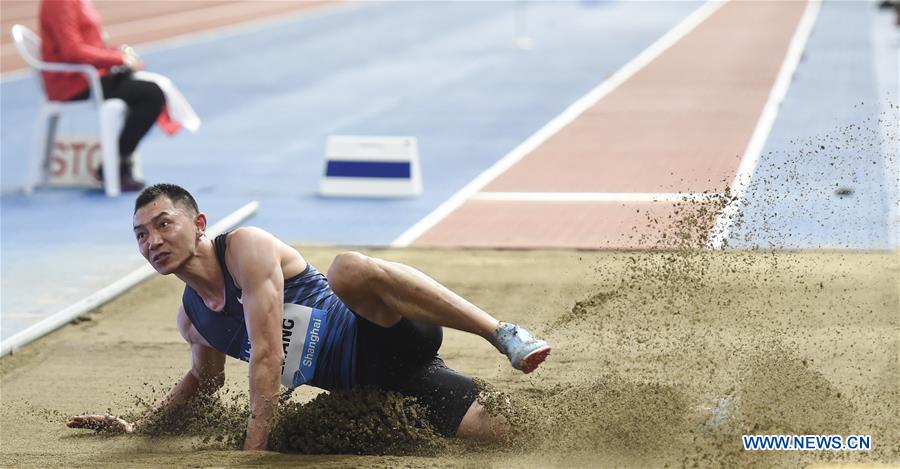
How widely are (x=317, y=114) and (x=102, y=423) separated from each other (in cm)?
1006

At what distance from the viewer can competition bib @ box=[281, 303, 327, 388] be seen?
17.2ft

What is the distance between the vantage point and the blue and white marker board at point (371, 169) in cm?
1111

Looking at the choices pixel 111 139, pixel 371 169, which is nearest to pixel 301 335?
pixel 371 169

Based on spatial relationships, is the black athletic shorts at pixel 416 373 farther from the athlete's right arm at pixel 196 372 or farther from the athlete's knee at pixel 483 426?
the athlete's right arm at pixel 196 372

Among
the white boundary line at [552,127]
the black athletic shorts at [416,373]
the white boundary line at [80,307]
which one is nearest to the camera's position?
the black athletic shorts at [416,373]

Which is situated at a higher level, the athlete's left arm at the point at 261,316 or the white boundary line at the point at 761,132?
the athlete's left arm at the point at 261,316

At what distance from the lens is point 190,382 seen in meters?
5.56

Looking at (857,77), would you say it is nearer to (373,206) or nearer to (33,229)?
(373,206)

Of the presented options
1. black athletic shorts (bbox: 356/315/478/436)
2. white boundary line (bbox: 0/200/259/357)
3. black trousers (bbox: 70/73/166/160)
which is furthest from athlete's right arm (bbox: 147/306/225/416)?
black trousers (bbox: 70/73/166/160)

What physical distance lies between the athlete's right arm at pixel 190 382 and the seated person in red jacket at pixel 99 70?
6.22 m

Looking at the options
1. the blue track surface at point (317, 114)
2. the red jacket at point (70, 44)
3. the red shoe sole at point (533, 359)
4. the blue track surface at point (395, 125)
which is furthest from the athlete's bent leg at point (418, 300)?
the red jacket at point (70, 44)

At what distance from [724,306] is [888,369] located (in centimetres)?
110

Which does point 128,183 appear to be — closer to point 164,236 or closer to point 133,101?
point 133,101

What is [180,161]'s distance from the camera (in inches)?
507
